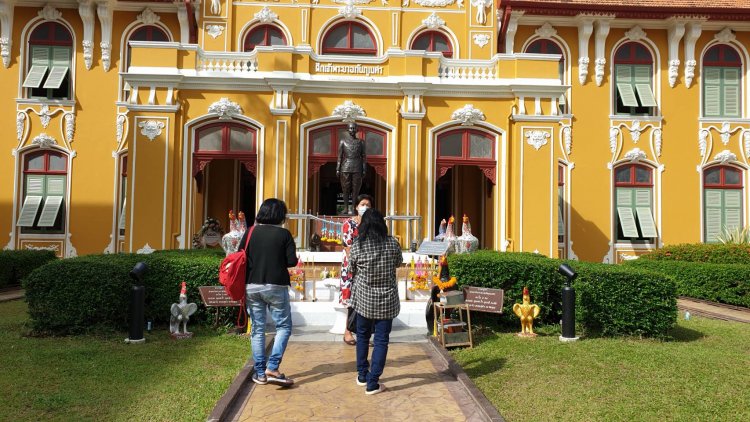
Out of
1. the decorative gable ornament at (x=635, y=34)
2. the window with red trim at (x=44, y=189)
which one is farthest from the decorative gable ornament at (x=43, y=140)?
the decorative gable ornament at (x=635, y=34)

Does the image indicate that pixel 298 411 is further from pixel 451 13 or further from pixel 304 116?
pixel 451 13

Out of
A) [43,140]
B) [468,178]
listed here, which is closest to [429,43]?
[468,178]

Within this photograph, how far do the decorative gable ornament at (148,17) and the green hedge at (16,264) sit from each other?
7.70 metres

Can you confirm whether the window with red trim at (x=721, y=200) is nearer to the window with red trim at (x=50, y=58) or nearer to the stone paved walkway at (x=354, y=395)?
the stone paved walkway at (x=354, y=395)

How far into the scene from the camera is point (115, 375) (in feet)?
19.2

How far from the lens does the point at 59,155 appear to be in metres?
16.7

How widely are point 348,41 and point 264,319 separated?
1343 cm

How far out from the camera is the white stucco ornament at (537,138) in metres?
14.2

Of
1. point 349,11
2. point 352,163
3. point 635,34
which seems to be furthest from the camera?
point 635,34

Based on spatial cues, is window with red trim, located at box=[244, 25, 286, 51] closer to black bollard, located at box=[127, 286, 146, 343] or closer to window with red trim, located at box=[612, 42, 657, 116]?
window with red trim, located at box=[612, 42, 657, 116]

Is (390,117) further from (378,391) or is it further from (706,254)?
(378,391)

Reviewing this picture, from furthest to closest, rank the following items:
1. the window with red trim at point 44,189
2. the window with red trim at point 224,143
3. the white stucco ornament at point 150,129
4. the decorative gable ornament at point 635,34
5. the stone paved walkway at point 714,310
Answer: the decorative gable ornament at point 635,34 → the window with red trim at point 44,189 → the window with red trim at point 224,143 → the white stucco ornament at point 150,129 → the stone paved walkway at point 714,310

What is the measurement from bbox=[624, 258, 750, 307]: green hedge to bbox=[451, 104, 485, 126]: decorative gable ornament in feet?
17.0

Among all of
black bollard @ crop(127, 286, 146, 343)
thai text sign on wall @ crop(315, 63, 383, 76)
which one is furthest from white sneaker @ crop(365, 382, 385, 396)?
thai text sign on wall @ crop(315, 63, 383, 76)
